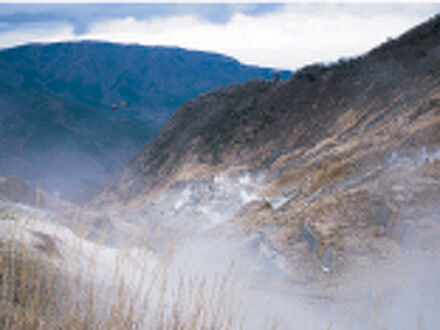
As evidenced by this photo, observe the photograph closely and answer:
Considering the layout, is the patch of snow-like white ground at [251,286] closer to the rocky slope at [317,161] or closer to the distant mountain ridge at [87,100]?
the rocky slope at [317,161]

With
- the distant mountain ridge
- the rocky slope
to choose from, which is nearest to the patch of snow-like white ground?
the rocky slope

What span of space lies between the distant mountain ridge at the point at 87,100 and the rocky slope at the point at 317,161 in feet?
62.8

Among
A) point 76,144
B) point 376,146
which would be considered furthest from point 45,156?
point 376,146

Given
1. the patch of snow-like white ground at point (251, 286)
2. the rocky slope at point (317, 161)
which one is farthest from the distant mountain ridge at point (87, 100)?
the patch of snow-like white ground at point (251, 286)

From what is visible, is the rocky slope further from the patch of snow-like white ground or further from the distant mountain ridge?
the distant mountain ridge

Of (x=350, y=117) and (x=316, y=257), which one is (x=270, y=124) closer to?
(x=350, y=117)

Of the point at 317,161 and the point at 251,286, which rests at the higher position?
the point at 317,161

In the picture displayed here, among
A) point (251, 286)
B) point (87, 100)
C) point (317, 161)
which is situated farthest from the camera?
point (87, 100)

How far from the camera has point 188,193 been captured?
59.1 feet

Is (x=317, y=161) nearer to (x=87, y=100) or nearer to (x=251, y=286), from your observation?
(x=251, y=286)

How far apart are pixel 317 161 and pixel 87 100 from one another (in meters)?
91.0

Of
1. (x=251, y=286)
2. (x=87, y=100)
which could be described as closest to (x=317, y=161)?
(x=251, y=286)

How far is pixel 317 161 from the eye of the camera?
40.4 ft

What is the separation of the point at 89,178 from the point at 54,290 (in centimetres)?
5064
